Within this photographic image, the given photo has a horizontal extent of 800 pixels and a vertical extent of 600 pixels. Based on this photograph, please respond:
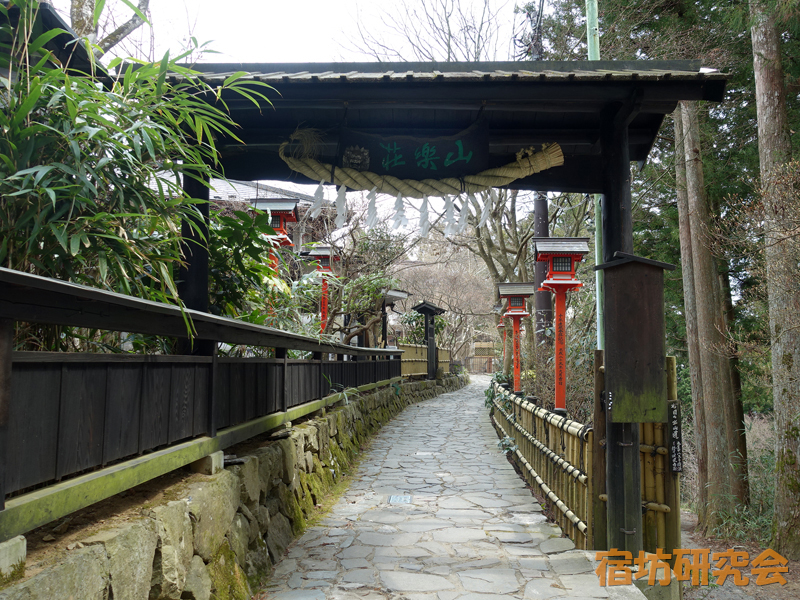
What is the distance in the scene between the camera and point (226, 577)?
3244 millimetres

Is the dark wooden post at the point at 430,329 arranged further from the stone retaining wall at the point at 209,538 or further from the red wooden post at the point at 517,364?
the stone retaining wall at the point at 209,538

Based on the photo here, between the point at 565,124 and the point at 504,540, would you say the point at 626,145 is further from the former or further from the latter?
the point at 504,540

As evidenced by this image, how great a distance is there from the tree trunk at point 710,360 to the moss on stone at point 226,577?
865cm

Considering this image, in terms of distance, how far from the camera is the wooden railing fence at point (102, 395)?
1844 millimetres

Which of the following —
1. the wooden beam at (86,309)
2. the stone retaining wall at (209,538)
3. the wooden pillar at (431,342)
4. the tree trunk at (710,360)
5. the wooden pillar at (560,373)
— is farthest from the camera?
the wooden pillar at (431,342)

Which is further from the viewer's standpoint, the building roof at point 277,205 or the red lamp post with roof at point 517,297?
the red lamp post with roof at point 517,297

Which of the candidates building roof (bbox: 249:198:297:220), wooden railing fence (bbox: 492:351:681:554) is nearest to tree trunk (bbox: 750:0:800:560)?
wooden railing fence (bbox: 492:351:681:554)

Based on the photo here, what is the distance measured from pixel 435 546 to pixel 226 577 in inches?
81.2

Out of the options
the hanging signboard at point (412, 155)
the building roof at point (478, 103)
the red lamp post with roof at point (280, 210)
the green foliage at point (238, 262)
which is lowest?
the green foliage at point (238, 262)

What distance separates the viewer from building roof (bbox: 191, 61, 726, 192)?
14.3 feet

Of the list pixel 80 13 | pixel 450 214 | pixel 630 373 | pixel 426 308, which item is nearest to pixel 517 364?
pixel 450 214

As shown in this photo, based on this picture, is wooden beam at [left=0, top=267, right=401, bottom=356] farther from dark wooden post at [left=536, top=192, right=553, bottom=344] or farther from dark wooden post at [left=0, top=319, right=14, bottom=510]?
dark wooden post at [left=536, top=192, right=553, bottom=344]

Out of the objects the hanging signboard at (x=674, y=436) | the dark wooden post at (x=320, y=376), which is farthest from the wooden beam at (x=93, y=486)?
the hanging signboard at (x=674, y=436)

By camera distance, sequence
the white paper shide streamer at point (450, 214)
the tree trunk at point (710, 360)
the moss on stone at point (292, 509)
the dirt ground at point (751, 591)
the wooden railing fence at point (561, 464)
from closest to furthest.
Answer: the wooden railing fence at point (561, 464)
the moss on stone at point (292, 509)
the white paper shide streamer at point (450, 214)
the dirt ground at point (751, 591)
the tree trunk at point (710, 360)
